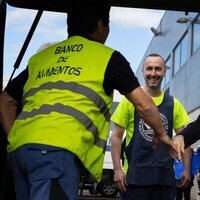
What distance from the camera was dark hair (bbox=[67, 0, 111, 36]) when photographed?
3191 millimetres

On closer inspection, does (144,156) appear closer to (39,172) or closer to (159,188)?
(159,188)

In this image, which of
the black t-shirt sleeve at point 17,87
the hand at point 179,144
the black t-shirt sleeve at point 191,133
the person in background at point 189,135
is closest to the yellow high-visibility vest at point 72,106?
the black t-shirt sleeve at point 17,87

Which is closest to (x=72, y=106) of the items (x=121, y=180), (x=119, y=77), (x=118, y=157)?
(x=119, y=77)

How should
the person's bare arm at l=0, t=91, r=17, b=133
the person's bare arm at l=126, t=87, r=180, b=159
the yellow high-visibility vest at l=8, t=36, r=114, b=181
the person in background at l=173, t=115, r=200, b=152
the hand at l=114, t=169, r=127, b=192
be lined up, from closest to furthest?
the yellow high-visibility vest at l=8, t=36, r=114, b=181
the person's bare arm at l=126, t=87, r=180, b=159
the person's bare arm at l=0, t=91, r=17, b=133
the person in background at l=173, t=115, r=200, b=152
the hand at l=114, t=169, r=127, b=192

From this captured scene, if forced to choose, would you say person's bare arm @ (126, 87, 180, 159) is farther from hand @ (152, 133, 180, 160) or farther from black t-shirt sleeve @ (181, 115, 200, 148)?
black t-shirt sleeve @ (181, 115, 200, 148)

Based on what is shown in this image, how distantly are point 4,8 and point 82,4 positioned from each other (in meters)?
0.51

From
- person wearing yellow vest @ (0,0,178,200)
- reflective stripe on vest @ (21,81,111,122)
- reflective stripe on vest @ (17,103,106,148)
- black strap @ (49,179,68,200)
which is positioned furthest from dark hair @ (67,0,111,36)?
black strap @ (49,179,68,200)

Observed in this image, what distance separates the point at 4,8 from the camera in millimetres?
3344

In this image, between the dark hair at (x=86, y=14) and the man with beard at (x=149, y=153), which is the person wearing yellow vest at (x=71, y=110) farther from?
the man with beard at (x=149, y=153)

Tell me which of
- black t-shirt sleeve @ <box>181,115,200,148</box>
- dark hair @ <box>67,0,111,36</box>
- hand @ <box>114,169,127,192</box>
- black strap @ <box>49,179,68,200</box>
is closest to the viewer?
black strap @ <box>49,179,68,200</box>

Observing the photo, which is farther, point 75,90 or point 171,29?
point 171,29

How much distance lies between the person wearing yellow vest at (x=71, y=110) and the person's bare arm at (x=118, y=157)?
137 centimetres

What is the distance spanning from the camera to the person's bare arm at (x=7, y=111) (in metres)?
3.31

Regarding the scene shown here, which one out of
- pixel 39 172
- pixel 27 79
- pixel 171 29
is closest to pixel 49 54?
pixel 27 79
